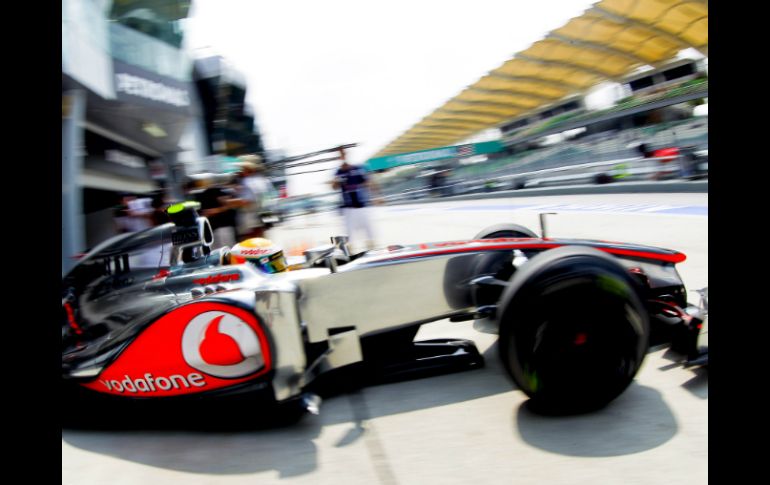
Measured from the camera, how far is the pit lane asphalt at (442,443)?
6.12ft

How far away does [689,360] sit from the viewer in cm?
238

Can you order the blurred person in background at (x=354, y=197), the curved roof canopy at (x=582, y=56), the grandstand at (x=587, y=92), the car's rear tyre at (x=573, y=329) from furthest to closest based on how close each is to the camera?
the curved roof canopy at (x=582, y=56), the grandstand at (x=587, y=92), the blurred person in background at (x=354, y=197), the car's rear tyre at (x=573, y=329)

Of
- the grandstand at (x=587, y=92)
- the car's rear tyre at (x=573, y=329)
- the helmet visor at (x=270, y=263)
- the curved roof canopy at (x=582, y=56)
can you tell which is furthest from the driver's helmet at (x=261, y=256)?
the curved roof canopy at (x=582, y=56)

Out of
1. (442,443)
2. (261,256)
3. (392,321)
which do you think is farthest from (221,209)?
(442,443)

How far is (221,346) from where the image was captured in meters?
2.33

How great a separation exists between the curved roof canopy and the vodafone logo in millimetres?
16586

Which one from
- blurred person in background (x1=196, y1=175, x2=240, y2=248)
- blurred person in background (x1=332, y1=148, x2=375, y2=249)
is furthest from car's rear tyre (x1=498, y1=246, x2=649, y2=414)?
blurred person in background (x1=196, y1=175, x2=240, y2=248)

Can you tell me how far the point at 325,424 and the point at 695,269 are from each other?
367 centimetres

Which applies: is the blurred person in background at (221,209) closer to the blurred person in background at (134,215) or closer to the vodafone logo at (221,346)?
the blurred person in background at (134,215)

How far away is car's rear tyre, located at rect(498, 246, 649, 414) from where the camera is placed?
205cm

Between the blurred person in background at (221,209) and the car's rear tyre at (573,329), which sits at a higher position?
the blurred person in background at (221,209)

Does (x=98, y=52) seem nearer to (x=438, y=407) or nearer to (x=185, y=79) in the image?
(x=185, y=79)

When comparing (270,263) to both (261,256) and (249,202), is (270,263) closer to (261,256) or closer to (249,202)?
(261,256)

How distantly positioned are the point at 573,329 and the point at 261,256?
1964 mm
